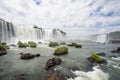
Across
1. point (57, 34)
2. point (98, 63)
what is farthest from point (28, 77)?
point (57, 34)

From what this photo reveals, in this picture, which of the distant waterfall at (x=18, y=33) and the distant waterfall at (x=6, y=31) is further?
the distant waterfall at (x=18, y=33)

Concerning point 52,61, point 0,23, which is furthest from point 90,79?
point 0,23

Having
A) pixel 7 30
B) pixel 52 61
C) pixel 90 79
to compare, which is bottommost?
pixel 90 79

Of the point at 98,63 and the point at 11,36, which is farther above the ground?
the point at 11,36

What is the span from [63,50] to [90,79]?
11.2 meters

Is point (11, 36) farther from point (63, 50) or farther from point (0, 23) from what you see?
point (63, 50)

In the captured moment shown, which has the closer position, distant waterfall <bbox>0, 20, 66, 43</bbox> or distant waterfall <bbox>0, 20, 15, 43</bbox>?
distant waterfall <bbox>0, 20, 15, 43</bbox>

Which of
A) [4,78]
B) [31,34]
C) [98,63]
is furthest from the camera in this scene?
[31,34]

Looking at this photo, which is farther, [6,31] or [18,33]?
[18,33]

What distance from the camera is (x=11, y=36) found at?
146 ft

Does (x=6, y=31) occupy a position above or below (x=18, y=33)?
above

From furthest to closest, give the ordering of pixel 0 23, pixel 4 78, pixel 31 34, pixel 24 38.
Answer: pixel 31 34
pixel 24 38
pixel 0 23
pixel 4 78

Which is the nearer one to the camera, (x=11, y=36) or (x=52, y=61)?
(x=52, y=61)

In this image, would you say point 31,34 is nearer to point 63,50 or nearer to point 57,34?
point 57,34
